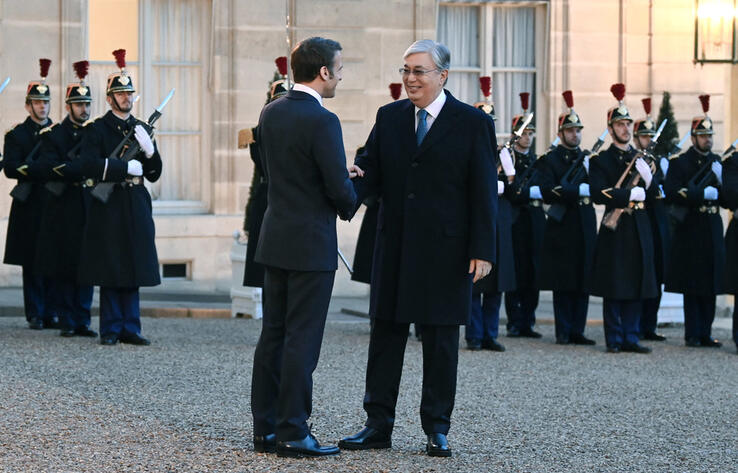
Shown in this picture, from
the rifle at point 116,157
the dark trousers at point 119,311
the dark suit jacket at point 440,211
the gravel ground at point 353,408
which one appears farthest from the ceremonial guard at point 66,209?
the dark suit jacket at point 440,211

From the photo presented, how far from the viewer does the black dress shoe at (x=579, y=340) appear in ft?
40.1

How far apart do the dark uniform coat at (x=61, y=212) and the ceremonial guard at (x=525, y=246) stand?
3.61 meters

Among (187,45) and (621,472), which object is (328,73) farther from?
(187,45)

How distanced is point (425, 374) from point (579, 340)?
18.0 ft

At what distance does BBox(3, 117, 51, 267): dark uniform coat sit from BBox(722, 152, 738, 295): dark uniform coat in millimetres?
5548

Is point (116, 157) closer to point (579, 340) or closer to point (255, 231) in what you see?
point (255, 231)

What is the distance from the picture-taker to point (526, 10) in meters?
16.9

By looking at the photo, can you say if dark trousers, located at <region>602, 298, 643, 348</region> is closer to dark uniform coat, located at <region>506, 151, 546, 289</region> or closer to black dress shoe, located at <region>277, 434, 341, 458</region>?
dark uniform coat, located at <region>506, 151, 546, 289</region>

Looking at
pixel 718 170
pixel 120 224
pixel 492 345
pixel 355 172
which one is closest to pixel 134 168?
pixel 120 224

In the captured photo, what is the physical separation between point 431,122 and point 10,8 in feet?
30.7

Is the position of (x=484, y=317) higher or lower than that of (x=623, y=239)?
lower

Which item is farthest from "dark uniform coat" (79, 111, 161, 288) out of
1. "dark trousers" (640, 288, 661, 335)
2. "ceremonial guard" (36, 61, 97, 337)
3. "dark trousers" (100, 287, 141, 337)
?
"dark trousers" (640, 288, 661, 335)

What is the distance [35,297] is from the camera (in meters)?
12.2

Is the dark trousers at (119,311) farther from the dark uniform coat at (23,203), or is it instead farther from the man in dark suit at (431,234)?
the man in dark suit at (431,234)
